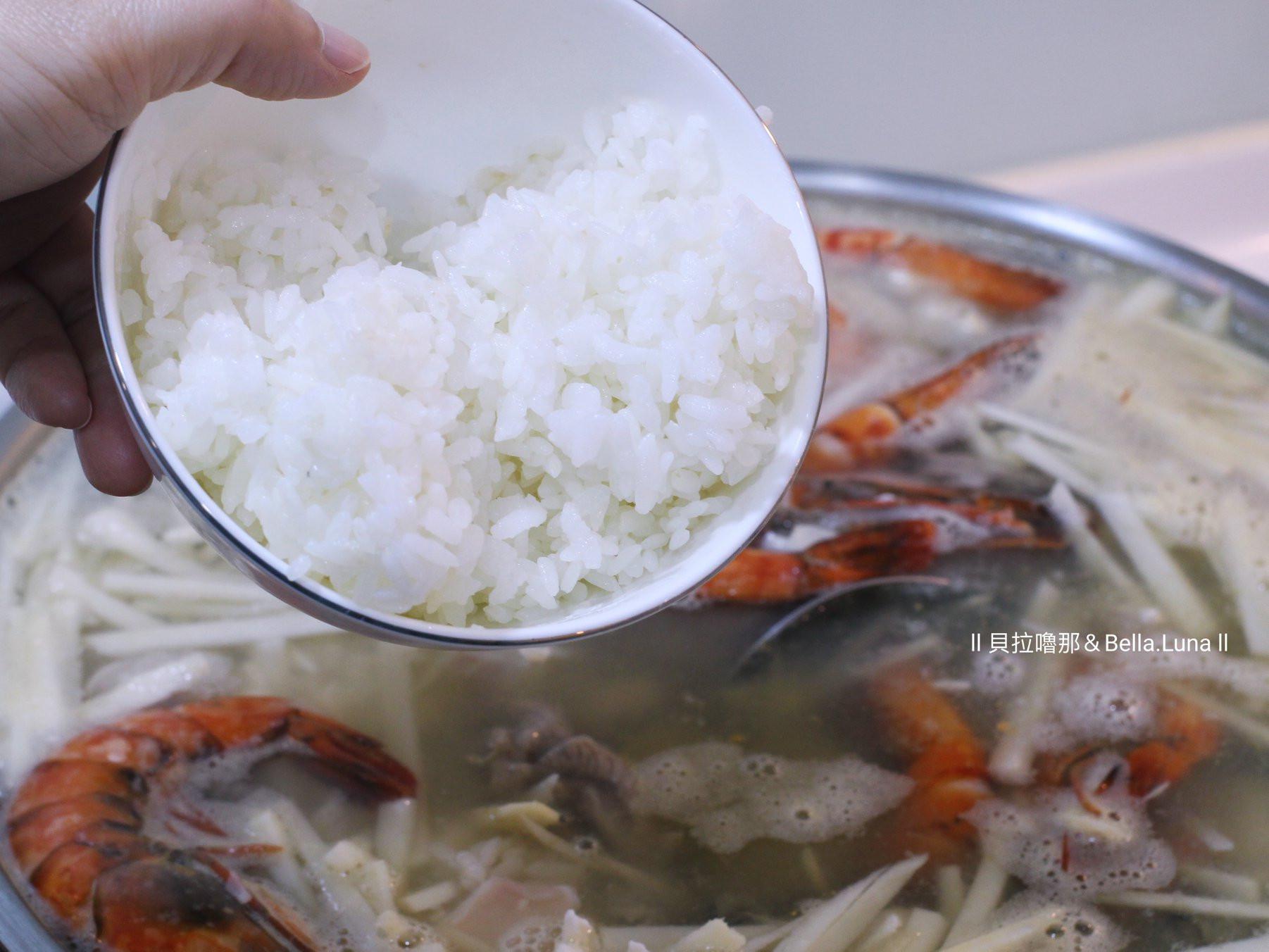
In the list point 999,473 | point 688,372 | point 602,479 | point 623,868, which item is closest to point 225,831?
point 623,868

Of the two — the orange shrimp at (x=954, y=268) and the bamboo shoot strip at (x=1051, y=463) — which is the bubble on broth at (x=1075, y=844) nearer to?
the bamboo shoot strip at (x=1051, y=463)

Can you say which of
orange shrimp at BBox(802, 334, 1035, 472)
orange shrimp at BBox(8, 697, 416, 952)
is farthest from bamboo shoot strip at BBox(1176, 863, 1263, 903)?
orange shrimp at BBox(8, 697, 416, 952)

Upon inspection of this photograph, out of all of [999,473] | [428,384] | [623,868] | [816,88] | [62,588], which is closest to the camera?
[428,384]

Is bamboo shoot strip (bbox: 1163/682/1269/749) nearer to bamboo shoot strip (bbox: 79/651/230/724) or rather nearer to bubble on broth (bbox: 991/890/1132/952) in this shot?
bubble on broth (bbox: 991/890/1132/952)

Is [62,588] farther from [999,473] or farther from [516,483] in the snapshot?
[999,473]

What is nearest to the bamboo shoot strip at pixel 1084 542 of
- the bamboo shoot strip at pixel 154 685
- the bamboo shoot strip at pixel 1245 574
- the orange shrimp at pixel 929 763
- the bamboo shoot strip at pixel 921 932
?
the bamboo shoot strip at pixel 1245 574

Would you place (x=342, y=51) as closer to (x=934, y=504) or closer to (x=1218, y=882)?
(x=934, y=504)
